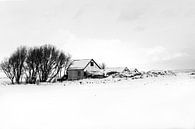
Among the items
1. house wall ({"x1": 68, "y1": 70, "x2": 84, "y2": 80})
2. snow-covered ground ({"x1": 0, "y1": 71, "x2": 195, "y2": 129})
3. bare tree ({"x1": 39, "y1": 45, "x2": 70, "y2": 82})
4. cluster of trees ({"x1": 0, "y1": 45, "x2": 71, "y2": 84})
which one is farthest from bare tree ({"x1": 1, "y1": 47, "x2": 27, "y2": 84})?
snow-covered ground ({"x1": 0, "y1": 71, "x2": 195, "y2": 129})

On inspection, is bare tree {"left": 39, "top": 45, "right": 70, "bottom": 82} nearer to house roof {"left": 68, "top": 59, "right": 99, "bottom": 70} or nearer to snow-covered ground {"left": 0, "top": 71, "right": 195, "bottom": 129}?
house roof {"left": 68, "top": 59, "right": 99, "bottom": 70}

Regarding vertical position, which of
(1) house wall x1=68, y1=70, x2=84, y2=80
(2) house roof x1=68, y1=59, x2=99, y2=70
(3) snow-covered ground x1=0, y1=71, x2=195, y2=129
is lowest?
(3) snow-covered ground x1=0, y1=71, x2=195, y2=129

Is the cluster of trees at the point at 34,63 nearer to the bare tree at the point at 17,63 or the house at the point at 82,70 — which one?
the bare tree at the point at 17,63

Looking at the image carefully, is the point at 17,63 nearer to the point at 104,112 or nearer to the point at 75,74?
the point at 75,74

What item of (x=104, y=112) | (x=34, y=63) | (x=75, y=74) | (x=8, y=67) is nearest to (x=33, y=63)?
(x=34, y=63)

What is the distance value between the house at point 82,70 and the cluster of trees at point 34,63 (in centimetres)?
624

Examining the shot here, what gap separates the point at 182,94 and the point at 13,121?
8.86m

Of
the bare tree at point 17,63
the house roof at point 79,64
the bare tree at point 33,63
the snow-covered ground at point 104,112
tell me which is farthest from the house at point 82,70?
the snow-covered ground at point 104,112

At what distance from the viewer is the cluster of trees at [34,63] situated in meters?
55.0

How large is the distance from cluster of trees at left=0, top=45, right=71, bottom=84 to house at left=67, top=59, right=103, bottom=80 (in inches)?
246

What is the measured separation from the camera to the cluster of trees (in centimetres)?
5503

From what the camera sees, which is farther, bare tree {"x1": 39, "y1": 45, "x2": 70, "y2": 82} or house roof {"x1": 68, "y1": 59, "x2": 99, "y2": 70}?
house roof {"x1": 68, "y1": 59, "x2": 99, "y2": 70}

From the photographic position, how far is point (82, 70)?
209 feet

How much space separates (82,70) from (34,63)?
1256 centimetres
